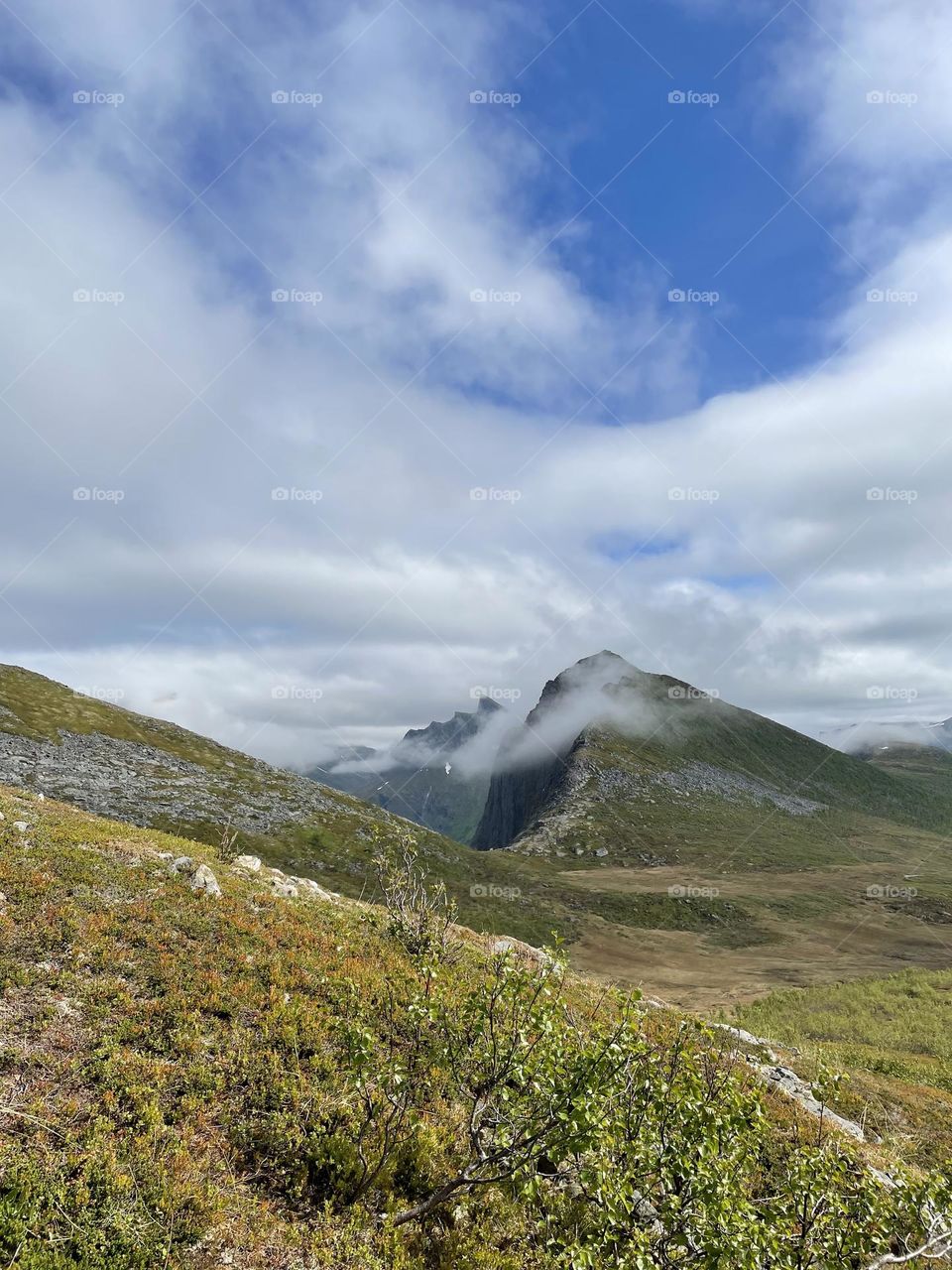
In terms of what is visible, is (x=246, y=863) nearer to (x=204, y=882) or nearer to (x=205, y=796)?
(x=204, y=882)

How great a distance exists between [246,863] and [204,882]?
7343 millimetres

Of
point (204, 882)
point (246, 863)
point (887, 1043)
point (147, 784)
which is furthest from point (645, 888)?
point (204, 882)

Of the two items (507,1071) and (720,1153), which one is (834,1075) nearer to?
(720,1153)

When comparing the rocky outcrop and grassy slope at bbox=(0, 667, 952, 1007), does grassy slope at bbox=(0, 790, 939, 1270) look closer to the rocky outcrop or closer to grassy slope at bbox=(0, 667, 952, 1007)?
grassy slope at bbox=(0, 667, 952, 1007)

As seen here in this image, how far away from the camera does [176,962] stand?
446 inches

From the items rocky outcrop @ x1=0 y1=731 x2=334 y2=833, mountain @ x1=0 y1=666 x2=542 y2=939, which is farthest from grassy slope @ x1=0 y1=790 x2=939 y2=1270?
rocky outcrop @ x1=0 y1=731 x2=334 y2=833

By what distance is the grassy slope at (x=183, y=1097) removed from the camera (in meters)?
6.25

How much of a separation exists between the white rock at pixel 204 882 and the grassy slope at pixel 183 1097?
1.21m

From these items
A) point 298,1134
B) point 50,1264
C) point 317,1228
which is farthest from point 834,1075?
point 50,1264

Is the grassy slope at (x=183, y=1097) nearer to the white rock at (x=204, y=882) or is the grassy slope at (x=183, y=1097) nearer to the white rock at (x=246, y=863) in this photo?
the white rock at (x=204, y=882)

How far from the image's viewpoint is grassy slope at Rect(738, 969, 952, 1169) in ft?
49.6

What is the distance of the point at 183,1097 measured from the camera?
26.8ft

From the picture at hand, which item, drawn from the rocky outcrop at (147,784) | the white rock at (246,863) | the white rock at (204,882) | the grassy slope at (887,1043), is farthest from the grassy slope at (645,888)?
the white rock at (204,882)

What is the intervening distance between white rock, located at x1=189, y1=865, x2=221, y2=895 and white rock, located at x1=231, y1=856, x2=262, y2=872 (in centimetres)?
461
